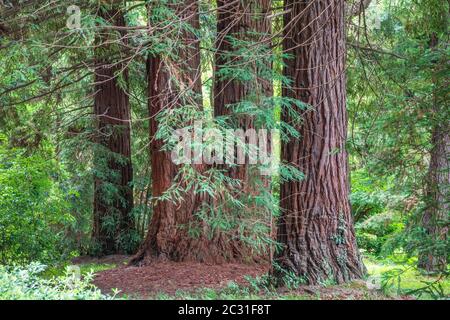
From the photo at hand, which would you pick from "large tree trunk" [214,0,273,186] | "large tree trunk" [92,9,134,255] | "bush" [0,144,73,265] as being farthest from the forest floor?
"large tree trunk" [92,9,134,255]

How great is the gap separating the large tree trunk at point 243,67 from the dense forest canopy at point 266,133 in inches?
1.4

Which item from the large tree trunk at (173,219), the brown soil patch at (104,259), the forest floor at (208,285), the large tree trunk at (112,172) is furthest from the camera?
the large tree trunk at (112,172)

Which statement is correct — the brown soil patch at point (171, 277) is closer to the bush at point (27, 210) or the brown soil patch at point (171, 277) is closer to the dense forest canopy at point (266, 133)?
the dense forest canopy at point (266, 133)

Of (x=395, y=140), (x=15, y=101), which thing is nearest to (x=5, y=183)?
(x=15, y=101)

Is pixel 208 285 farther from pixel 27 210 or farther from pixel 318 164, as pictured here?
pixel 27 210

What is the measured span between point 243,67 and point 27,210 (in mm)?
4203

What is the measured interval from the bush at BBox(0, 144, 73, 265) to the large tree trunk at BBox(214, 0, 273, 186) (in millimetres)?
3037

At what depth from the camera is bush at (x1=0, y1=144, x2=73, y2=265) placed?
8.90m

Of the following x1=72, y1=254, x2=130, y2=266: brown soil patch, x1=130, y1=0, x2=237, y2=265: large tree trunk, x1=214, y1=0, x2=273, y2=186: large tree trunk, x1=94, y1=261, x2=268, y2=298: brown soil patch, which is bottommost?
x1=72, y1=254, x2=130, y2=266: brown soil patch

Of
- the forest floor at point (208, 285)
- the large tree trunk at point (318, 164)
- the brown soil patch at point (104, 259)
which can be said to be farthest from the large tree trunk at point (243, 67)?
the brown soil patch at point (104, 259)

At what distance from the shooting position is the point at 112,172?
43.3 ft

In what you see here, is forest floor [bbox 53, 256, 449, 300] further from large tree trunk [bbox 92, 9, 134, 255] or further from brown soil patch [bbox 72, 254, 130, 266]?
large tree trunk [bbox 92, 9, 134, 255]

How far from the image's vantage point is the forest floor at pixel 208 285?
7219 mm
